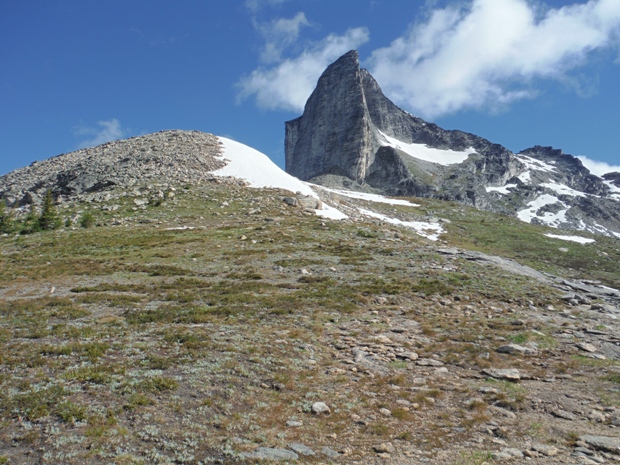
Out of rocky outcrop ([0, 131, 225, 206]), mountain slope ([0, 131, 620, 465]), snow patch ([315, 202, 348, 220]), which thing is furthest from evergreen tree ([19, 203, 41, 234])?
snow patch ([315, 202, 348, 220])

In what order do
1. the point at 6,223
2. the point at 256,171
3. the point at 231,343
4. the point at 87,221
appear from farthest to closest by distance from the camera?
the point at 256,171, the point at 6,223, the point at 87,221, the point at 231,343

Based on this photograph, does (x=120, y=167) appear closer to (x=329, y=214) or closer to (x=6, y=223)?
(x=6, y=223)

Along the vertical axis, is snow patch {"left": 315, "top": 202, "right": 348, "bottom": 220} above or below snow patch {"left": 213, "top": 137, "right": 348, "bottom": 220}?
below

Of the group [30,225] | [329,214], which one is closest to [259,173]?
[329,214]

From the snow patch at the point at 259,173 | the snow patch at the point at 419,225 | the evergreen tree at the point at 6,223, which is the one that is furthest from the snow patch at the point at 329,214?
the evergreen tree at the point at 6,223

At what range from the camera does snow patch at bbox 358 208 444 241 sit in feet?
237

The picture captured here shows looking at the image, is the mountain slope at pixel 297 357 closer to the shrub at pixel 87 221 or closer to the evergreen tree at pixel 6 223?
the shrub at pixel 87 221

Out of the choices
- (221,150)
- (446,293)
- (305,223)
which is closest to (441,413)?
(446,293)

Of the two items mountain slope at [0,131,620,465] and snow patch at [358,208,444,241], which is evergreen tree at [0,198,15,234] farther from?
snow patch at [358,208,444,241]

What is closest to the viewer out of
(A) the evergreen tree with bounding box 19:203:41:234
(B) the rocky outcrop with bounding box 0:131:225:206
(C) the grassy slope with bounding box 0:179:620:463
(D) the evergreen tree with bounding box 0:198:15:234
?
(C) the grassy slope with bounding box 0:179:620:463

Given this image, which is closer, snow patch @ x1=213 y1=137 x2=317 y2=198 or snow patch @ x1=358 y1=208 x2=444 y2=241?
snow patch @ x1=213 y1=137 x2=317 y2=198

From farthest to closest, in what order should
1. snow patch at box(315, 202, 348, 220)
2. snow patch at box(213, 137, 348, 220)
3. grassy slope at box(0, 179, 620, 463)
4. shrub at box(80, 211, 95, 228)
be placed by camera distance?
1. snow patch at box(213, 137, 348, 220)
2. snow patch at box(315, 202, 348, 220)
3. shrub at box(80, 211, 95, 228)
4. grassy slope at box(0, 179, 620, 463)

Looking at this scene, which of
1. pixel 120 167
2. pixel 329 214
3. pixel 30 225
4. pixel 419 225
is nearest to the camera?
pixel 30 225

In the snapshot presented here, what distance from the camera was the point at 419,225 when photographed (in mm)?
79625
